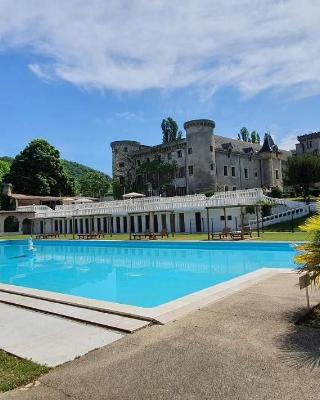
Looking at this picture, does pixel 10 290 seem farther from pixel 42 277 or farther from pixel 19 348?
pixel 42 277

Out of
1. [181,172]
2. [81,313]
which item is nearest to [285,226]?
[81,313]

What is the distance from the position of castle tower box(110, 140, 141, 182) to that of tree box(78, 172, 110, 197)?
13.2ft

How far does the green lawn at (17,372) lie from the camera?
4.45 metres

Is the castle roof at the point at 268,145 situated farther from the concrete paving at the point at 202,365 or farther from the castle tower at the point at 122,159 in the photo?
the concrete paving at the point at 202,365

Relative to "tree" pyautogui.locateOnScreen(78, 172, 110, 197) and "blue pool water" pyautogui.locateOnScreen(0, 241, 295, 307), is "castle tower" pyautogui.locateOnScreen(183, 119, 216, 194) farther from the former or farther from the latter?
"blue pool water" pyautogui.locateOnScreen(0, 241, 295, 307)

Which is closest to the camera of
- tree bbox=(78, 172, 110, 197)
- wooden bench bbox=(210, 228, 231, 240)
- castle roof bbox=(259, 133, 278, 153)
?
wooden bench bbox=(210, 228, 231, 240)

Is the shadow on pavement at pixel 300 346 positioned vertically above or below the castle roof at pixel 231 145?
below

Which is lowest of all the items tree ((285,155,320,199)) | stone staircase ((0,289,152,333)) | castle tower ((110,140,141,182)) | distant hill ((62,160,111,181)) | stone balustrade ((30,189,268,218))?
stone staircase ((0,289,152,333))

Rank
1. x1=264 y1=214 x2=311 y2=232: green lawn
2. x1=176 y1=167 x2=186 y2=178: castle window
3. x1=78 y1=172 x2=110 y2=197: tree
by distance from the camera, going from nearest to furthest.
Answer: x1=264 y1=214 x2=311 y2=232: green lawn → x1=176 y1=167 x2=186 y2=178: castle window → x1=78 y1=172 x2=110 y2=197: tree

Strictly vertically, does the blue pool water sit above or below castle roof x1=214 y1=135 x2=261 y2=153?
below

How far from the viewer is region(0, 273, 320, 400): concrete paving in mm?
3998

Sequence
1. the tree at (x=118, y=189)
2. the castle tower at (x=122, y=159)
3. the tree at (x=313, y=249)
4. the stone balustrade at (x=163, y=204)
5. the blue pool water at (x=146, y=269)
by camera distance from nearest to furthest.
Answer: the tree at (x=313, y=249) < the blue pool water at (x=146, y=269) < the stone balustrade at (x=163, y=204) < the tree at (x=118, y=189) < the castle tower at (x=122, y=159)

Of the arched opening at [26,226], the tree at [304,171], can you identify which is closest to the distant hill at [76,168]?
the arched opening at [26,226]

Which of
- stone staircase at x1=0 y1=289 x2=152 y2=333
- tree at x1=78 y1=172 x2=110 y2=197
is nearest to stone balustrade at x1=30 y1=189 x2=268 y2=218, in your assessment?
tree at x1=78 y1=172 x2=110 y2=197
